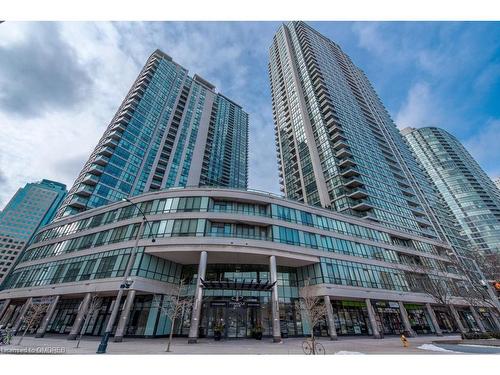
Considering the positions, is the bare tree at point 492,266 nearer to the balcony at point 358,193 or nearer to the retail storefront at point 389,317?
the retail storefront at point 389,317

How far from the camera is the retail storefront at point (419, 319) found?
35.6 meters

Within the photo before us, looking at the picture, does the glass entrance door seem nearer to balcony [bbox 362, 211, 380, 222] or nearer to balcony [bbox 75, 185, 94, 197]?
balcony [bbox 362, 211, 380, 222]

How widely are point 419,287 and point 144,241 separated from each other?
43.1 m

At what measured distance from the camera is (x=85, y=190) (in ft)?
165

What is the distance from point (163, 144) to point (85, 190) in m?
26.0

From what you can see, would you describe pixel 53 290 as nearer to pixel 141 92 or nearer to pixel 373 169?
pixel 141 92

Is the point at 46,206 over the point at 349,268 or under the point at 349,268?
over

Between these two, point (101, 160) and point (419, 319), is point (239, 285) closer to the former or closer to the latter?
point (419, 319)

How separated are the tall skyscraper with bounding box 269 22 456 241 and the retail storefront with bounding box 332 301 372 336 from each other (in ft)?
68.6

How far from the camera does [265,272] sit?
104 feet

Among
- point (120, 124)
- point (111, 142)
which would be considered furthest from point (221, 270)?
point (120, 124)

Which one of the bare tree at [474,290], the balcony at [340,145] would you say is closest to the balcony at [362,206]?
the balcony at [340,145]

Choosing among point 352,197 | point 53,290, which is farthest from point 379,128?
point 53,290
